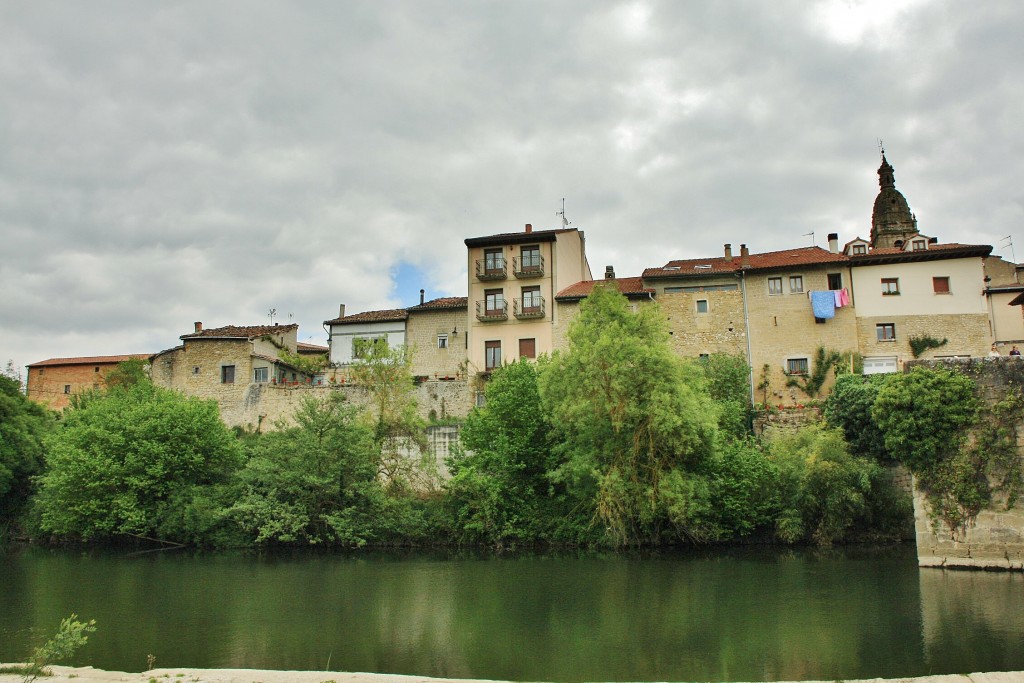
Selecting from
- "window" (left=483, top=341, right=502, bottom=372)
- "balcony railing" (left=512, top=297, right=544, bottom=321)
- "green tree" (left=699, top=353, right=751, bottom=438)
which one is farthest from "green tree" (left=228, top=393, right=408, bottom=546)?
"green tree" (left=699, top=353, right=751, bottom=438)

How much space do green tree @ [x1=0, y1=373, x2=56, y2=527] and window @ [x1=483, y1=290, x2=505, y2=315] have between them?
2402cm

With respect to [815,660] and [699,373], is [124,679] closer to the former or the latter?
[815,660]

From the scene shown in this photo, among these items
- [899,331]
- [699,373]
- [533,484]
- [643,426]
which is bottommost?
[533,484]

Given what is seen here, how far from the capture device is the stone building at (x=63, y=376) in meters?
53.7

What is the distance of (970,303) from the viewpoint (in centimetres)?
3644

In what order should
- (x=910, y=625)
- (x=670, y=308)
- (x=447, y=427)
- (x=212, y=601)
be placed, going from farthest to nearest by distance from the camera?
(x=670, y=308), (x=447, y=427), (x=212, y=601), (x=910, y=625)

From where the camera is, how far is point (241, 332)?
1845 inches

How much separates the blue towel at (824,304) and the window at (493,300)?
17258mm

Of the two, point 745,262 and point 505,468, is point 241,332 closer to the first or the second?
point 505,468

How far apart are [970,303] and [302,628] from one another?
118 ft

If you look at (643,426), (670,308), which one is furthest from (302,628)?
→ (670,308)

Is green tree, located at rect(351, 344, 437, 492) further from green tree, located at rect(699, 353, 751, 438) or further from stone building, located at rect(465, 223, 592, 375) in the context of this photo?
green tree, located at rect(699, 353, 751, 438)

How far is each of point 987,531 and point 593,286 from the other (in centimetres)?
2324

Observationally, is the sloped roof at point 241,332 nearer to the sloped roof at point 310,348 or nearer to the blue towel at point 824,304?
the sloped roof at point 310,348
